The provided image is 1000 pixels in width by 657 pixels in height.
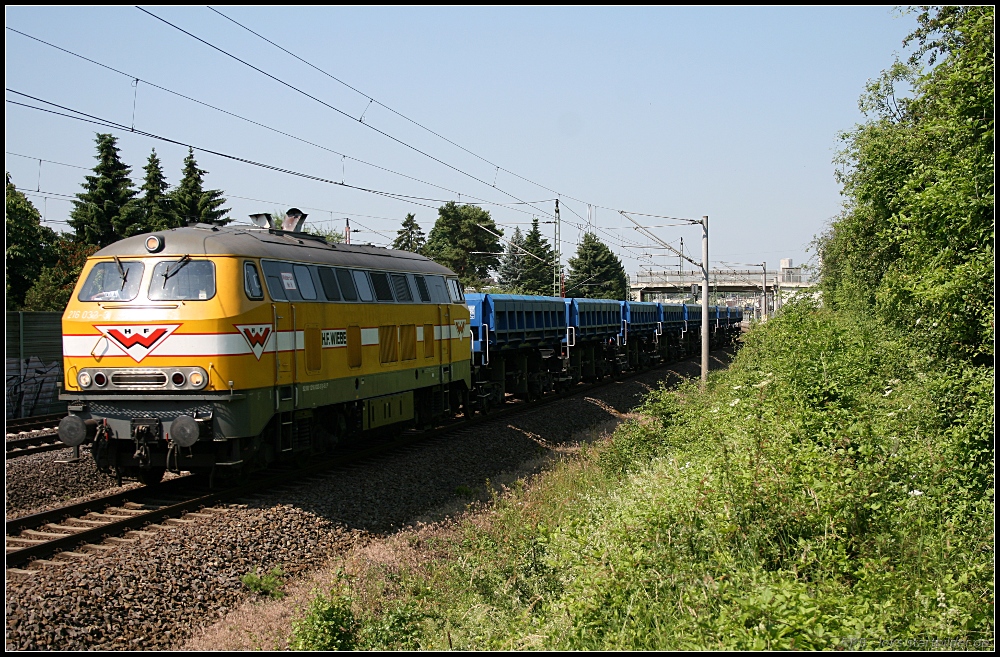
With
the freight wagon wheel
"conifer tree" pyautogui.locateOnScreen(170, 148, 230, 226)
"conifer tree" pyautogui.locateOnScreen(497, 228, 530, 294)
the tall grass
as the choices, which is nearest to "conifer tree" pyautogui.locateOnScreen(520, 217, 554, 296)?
"conifer tree" pyautogui.locateOnScreen(497, 228, 530, 294)

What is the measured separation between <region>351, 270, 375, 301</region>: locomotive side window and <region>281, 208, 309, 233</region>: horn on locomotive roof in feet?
4.13

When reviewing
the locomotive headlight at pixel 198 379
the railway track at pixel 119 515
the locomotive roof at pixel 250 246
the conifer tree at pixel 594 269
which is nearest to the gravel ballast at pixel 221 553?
the railway track at pixel 119 515

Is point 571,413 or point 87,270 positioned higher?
point 87,270

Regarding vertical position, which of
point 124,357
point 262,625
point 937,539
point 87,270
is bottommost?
point 262,625

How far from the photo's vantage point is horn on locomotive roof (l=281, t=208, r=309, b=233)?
14281 mm

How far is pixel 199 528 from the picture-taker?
10094 mm

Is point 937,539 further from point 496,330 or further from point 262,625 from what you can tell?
point 496,330

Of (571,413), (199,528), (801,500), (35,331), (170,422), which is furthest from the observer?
(571,413)

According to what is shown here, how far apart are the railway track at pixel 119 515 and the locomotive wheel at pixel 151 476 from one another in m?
0.11

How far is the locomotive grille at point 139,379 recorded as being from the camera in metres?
10.9

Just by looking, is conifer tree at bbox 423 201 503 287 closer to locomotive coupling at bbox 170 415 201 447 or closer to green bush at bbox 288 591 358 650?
locomotive coupling at bbox 170 415 201 447

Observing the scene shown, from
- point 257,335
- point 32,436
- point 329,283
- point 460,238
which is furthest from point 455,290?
point 460,238

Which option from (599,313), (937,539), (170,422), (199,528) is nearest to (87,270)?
(170,422)

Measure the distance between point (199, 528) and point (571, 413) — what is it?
14276mm
